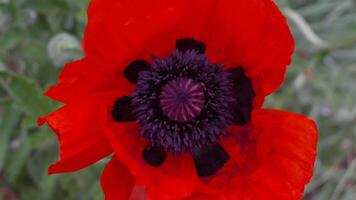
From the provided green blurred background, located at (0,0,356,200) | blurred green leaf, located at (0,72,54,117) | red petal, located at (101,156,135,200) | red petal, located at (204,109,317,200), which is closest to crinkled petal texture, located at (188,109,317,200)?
red petal, located at (204,109,317,200)

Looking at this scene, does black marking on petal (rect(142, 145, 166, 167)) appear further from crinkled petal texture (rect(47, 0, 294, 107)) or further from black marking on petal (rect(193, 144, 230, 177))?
crinkled petal texture (rect(47, 0, 294, 107))

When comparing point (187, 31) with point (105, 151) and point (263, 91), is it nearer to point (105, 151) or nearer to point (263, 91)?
point (263, 91)

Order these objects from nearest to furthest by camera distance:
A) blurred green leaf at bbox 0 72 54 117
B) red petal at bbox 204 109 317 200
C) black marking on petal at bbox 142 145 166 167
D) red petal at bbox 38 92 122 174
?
red petal at bbox 38 92 122 174, red petal at bbox 204 109 317 200, black marking on petal at bbox 142 145 166 167, blurred green leaf at bbox 0 72 54 117

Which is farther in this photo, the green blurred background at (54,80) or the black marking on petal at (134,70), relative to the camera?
the green blurred background at (54,80)

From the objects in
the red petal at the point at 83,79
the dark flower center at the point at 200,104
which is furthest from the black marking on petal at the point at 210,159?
the red petal at the point at 83,79

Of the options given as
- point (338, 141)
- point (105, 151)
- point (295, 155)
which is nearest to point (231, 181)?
point (295, 155)

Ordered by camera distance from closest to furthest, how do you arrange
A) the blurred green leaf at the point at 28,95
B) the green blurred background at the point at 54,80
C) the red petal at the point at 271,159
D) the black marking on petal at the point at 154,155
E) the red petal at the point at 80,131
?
the red petal at the point at 80,131 → the red petal at the point at 271,159 → the black marking on petal at the point at 154,155 → the blurred green leaf at the point at 28,95 → the green blurred background at the point at 54,80

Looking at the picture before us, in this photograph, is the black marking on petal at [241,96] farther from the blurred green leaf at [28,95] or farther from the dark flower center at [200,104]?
the blurred green leaf at [28,95]
